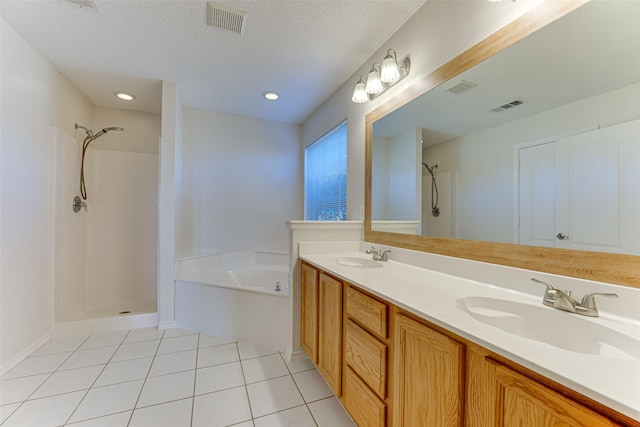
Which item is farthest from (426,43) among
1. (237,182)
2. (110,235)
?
(110,235)

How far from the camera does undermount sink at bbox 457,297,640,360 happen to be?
2.21ft

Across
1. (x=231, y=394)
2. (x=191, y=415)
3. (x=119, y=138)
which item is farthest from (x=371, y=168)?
(x=119, y=138)

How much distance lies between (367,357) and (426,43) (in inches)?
70.9

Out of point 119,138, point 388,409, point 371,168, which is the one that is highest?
point 119,138

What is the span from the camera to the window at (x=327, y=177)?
271cm

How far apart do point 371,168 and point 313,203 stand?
1.46 m

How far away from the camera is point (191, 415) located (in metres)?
1.43

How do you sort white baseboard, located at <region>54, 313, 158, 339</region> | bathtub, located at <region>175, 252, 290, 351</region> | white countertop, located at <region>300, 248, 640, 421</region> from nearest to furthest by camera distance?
white countertop, located at <region>300, 248, 640, 421</region> < bathtub, located at <region>175, 252, 290, 351</region> < white baseboard, located at <region>54, 313, 158, 339</region>

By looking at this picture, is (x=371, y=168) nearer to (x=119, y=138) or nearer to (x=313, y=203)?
(x=313, y=203)

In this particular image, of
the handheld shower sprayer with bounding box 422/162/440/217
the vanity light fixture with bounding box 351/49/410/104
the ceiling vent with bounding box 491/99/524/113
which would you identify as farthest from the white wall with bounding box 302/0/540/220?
the handheld shower sprayer with bounding box 422/162/440/217

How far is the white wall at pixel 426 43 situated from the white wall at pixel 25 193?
102 inches

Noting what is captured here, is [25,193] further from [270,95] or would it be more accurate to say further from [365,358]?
[365,358]

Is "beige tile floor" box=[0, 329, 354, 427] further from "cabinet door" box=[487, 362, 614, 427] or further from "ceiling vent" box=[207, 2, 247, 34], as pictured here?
"ceiling vent" box=[207, 2, 247, 34]

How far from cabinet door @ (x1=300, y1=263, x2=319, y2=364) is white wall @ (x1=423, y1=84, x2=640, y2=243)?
0.96 m
